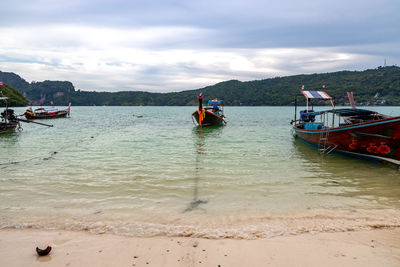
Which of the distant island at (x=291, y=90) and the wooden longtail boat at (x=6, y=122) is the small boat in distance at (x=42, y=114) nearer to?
the wooden longtail boat at (x=6, y=122)

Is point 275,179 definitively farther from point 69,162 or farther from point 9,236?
point 69,162

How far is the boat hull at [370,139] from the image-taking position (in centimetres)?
1127

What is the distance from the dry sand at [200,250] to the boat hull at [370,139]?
7.64m

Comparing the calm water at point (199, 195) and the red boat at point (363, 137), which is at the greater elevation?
the red boat at point (363, 137)

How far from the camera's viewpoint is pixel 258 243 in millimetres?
4758

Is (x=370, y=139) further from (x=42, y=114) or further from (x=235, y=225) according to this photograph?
(x=42, y=114)

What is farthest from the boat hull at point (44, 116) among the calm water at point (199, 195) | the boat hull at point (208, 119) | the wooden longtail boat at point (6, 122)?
the calm water at point (199, 195)

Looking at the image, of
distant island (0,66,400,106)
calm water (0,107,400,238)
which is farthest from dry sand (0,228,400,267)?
distant island (0,66,400,106)

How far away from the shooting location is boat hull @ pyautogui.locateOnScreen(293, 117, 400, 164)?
11.3 m

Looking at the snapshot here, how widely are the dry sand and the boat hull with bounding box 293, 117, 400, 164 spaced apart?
7.64 metres

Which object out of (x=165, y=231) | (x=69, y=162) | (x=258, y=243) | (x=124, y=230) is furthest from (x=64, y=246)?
(x=69, y=162)

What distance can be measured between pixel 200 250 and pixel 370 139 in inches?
436

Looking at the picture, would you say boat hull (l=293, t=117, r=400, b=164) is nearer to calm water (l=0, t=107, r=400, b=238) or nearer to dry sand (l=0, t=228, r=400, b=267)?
calm water (l=0, t=107, r=400, b=238)

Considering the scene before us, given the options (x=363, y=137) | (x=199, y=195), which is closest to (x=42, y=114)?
(x=199, y=195)
